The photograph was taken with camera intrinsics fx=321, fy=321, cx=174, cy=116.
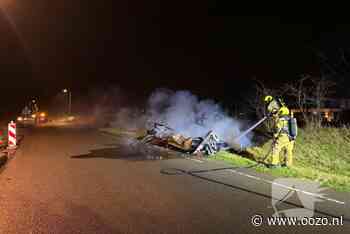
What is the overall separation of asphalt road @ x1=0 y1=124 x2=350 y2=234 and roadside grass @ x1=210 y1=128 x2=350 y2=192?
1289mm

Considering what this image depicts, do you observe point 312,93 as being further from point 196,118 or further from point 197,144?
point 197,144

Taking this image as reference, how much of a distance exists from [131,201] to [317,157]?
7873mm

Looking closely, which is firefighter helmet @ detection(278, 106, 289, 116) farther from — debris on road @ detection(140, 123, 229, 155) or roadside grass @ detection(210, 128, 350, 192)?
debris on road @ detection(140, 123, 229, 155)

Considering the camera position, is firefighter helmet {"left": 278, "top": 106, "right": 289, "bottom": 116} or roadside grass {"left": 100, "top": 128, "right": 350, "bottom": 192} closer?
roadside grass {"left": 100, "top": 128, "right": 350, "bottom": 192}

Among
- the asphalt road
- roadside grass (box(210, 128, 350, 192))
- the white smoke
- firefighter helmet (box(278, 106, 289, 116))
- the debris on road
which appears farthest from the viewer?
the white smoke

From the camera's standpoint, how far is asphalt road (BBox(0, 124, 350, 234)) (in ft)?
16.0

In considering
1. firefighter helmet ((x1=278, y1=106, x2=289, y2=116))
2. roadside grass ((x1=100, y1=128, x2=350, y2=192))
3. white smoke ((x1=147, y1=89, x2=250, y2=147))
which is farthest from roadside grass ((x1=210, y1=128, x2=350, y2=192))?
white smoke ((x1=147, y1=89, x2=250, y2=147))

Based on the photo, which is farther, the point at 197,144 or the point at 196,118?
the point at 196,118

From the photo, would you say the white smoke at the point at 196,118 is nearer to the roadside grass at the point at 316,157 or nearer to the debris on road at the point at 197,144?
the debris on road at the point at 197,144

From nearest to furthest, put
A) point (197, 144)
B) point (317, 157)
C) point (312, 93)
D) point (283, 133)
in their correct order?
point (283, 133), point (317, 157), point (197, 144), point (312, 93)

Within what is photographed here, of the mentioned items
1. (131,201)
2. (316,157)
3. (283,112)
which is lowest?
(316,157)

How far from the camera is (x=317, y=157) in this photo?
11359 mm

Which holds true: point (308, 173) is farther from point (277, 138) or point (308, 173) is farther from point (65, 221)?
point (65, 221)

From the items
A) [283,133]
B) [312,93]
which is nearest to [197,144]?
[283,133]
